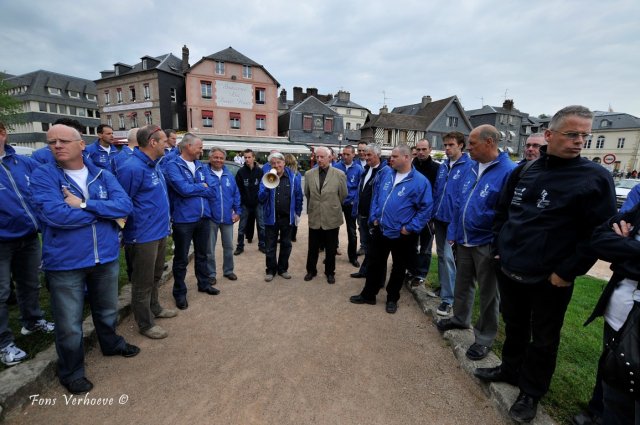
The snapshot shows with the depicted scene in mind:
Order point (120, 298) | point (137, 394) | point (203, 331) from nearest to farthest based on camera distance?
point (137, 394), point (203, 331), point (120, 298)

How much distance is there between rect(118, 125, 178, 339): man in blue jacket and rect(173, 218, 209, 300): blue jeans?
58 cm

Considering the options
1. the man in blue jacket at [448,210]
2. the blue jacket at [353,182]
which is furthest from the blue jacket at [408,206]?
the blue jacket at [353,182]

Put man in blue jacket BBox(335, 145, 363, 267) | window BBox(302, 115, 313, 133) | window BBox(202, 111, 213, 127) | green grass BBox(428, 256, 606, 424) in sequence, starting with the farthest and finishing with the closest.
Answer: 1. window BBox(302, 115, 313, 133)
2. window BBox(202, 111, 213, 127)
3. man in blue jacket BBox(335, 145, 363, 267)
4. green grass BBox(428, 256, 606, 424)

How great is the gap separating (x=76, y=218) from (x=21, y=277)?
158cm

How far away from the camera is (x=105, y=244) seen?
2.78m

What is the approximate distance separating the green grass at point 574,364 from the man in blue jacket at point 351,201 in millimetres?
2563

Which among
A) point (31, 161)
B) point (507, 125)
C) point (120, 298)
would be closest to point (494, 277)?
point (120, 298)

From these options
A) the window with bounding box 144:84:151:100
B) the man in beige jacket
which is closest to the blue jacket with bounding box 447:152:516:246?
the man in beige jacket

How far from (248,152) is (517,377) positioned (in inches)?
239

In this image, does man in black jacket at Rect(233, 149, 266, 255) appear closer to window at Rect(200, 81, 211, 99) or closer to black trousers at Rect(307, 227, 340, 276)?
black trousers at Rect(307, 227, 340, 276)

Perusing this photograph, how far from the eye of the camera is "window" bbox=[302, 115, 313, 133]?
3456 centimetres

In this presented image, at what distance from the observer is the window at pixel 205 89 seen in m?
30.0

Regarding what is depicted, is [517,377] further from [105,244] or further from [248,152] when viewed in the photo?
[248,152]

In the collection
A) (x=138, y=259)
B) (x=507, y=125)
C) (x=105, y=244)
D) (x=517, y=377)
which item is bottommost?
(x=517, y=377)
